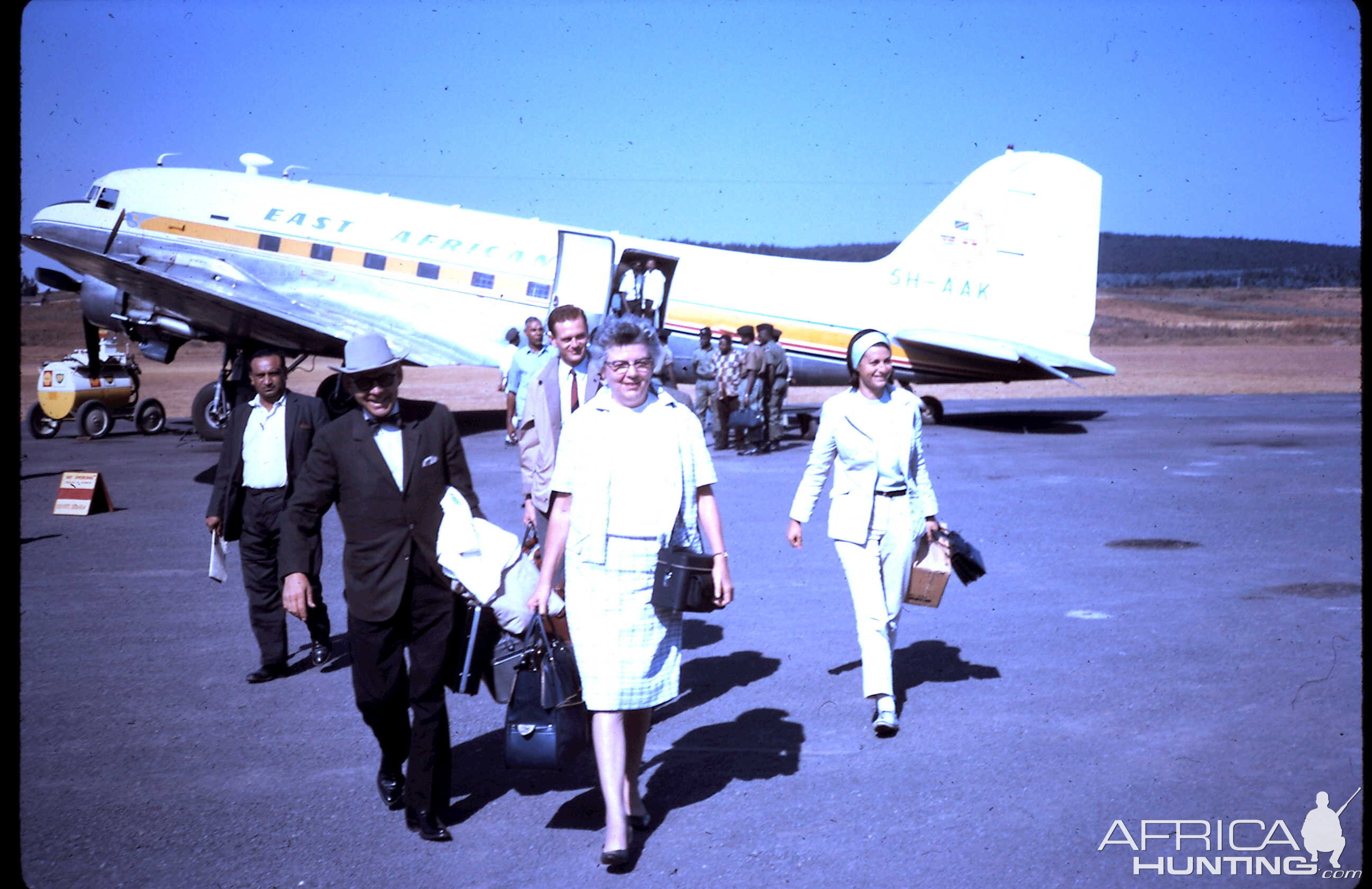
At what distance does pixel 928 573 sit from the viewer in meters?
5.71

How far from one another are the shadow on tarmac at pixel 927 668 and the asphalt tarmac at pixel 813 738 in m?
0.03

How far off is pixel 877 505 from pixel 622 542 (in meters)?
1.85

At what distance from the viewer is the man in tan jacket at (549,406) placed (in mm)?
5988

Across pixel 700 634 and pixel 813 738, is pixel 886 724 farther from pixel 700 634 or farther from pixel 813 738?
pixel 700 634

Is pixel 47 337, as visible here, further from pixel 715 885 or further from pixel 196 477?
pixel 715 885

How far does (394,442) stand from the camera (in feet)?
14.5

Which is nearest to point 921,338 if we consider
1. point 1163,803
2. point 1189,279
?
point 1163,803

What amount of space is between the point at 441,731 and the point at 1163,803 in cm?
291

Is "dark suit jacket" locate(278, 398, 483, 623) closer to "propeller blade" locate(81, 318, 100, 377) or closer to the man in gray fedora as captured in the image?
the man in gray fedora

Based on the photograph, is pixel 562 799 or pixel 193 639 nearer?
pixel 562 799

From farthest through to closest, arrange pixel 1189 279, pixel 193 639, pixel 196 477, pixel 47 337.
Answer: pixel 1189 279, pixel 47 337, pixel 196 477, pixel 193 639

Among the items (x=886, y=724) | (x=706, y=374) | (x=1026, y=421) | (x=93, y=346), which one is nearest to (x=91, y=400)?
(x=93, y=346)

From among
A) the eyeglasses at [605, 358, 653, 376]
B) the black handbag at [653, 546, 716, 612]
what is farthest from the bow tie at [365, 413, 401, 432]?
the black handbag at [653, 546, 716, 612]

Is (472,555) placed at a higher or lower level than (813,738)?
higher
